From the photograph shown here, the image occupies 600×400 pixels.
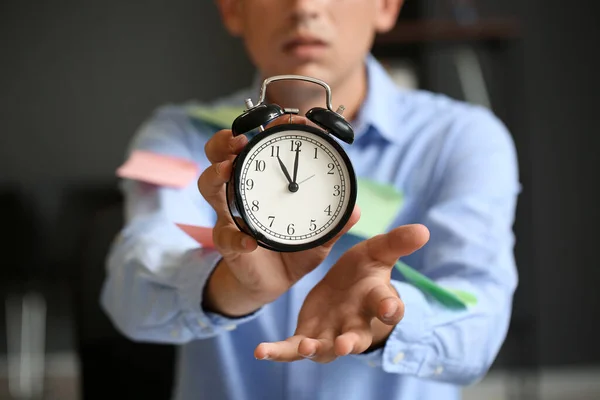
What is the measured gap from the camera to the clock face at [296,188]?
670mm

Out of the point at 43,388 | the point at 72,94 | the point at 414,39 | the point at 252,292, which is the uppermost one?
the point at 252,292

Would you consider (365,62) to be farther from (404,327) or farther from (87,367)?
(87,367)

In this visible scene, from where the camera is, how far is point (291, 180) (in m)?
0.68

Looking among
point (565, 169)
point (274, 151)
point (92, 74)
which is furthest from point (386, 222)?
point (92, 74)

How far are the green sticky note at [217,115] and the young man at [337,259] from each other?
0.02m

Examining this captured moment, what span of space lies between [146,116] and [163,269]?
156 inches

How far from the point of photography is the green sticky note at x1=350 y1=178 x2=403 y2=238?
830 mm

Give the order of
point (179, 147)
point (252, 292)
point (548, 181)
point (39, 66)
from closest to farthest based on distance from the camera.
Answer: point (252, 292), point (179, 147), point (548, 181), point (39, 66)

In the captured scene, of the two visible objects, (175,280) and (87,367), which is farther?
(87,367)

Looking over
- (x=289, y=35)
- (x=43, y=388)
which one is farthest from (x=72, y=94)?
(x=289, y=35)

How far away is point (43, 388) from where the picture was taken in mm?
4211

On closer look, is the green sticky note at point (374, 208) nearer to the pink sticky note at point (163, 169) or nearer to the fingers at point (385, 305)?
the fingers at point (385, 305)

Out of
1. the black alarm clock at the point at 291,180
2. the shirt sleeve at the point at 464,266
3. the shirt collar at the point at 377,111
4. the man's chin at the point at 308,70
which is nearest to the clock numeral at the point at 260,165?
the black alarm clock at the point at 291,180

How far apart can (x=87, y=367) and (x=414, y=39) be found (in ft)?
6.35
